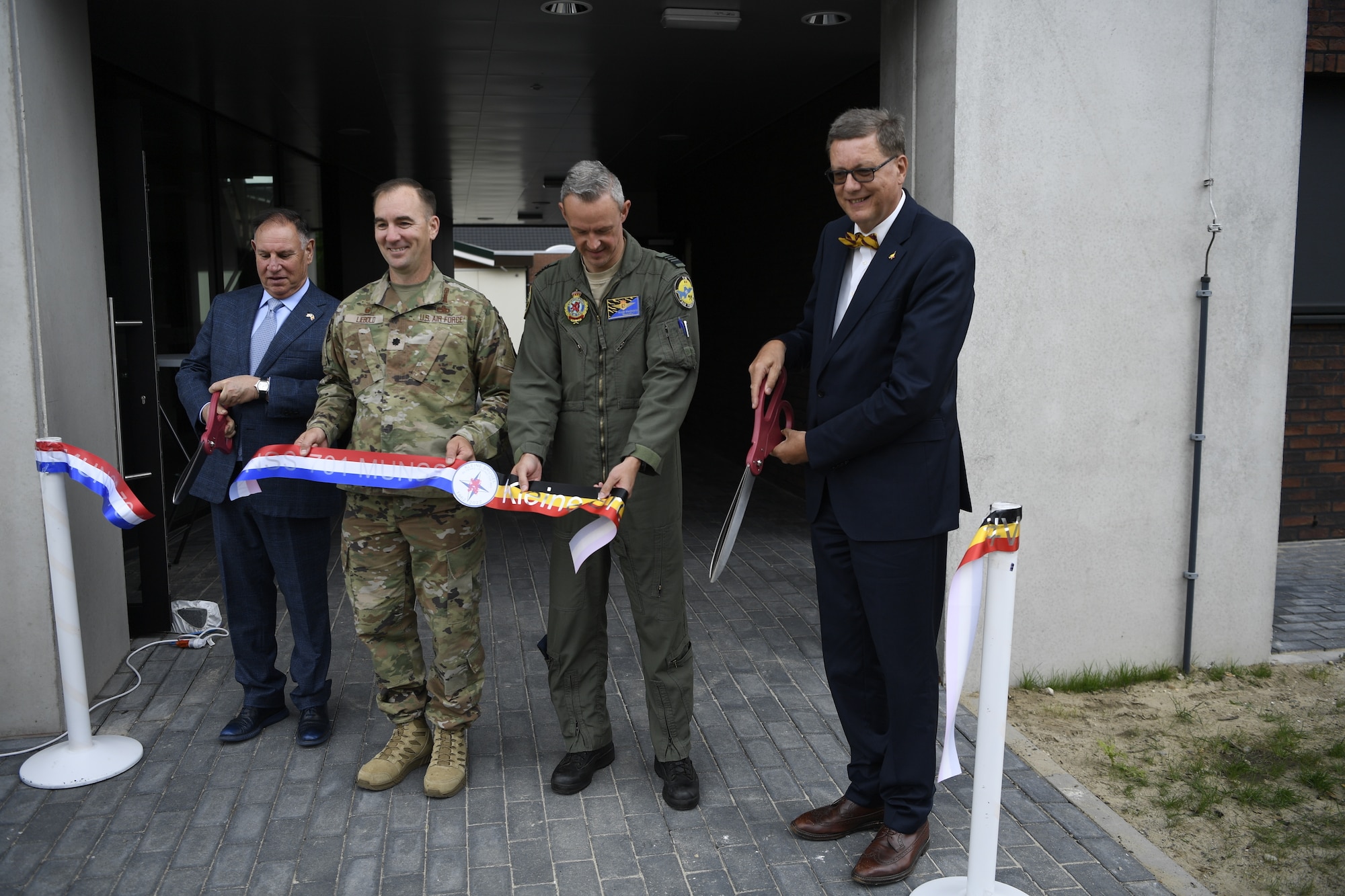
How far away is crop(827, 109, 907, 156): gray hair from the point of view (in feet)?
8.35

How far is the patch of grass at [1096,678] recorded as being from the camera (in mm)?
4223

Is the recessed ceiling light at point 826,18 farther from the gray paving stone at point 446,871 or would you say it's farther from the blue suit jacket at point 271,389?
the gray paving stone at point 446,871

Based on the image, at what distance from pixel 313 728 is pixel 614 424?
171 cm

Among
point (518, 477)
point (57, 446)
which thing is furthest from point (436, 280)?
point (57, 446)

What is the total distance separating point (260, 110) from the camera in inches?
342

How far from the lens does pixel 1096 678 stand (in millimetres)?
4262

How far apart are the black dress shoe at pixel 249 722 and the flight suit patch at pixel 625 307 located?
2111 millimetres

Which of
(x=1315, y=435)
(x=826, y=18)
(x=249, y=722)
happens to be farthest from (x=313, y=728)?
(x=1315, y=435)

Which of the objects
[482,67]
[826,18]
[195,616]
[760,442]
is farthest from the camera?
[482,67]

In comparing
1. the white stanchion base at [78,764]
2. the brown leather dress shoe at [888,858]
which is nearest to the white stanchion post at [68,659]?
the white stanchion base at [78,764]

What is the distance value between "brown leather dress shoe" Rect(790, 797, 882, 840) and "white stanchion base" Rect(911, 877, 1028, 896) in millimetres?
322

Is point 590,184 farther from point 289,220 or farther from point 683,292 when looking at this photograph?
point 289,220

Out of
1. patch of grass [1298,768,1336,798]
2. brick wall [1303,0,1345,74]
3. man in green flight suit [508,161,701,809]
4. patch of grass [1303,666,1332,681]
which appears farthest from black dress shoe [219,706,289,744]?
brick wall [1303,0,1345,74]

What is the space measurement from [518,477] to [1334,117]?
6.72 m
